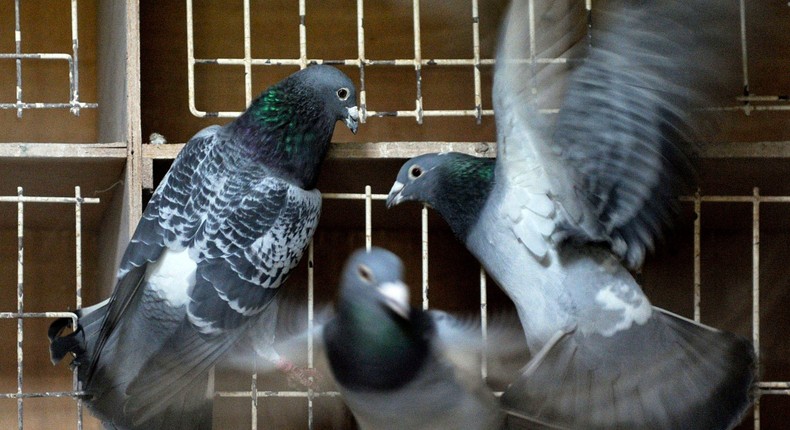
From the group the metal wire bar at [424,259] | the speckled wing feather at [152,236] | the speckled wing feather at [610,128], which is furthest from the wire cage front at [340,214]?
the speckled wing feather at [610,128]

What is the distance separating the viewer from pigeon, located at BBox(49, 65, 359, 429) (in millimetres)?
2318

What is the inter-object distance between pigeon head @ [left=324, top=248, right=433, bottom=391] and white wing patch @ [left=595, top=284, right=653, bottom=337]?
433 millimetres

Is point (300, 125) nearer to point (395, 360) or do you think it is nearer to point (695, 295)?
point (395, 360)

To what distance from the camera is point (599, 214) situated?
2275 millimetres

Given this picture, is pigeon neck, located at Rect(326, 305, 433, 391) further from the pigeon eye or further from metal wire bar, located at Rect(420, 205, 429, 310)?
Result: metal wire bar, located at Rect(420, 205, 429, 310)

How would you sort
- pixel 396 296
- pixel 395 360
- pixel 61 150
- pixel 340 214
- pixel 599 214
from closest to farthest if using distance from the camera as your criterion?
pixel 396 296 < pixel 395 360 < pixel 599 214 < pixel 61 150 < pixel 340 214

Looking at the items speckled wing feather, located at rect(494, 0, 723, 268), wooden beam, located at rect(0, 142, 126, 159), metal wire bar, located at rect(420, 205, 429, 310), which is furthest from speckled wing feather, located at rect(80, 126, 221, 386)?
speckled wing feather, located at rect(494, 0, 723, 268)

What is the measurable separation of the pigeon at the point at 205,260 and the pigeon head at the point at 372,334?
27cm

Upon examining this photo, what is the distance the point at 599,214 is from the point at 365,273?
1.77ft

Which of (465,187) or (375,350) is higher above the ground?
(465,187)

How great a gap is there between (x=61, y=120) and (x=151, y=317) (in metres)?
1.03

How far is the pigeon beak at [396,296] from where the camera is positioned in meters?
2.05

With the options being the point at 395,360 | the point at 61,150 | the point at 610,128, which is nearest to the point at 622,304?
the point at 610,128

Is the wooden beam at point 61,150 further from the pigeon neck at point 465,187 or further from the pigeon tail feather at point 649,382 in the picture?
the pigeon tail feather at point 649,382
